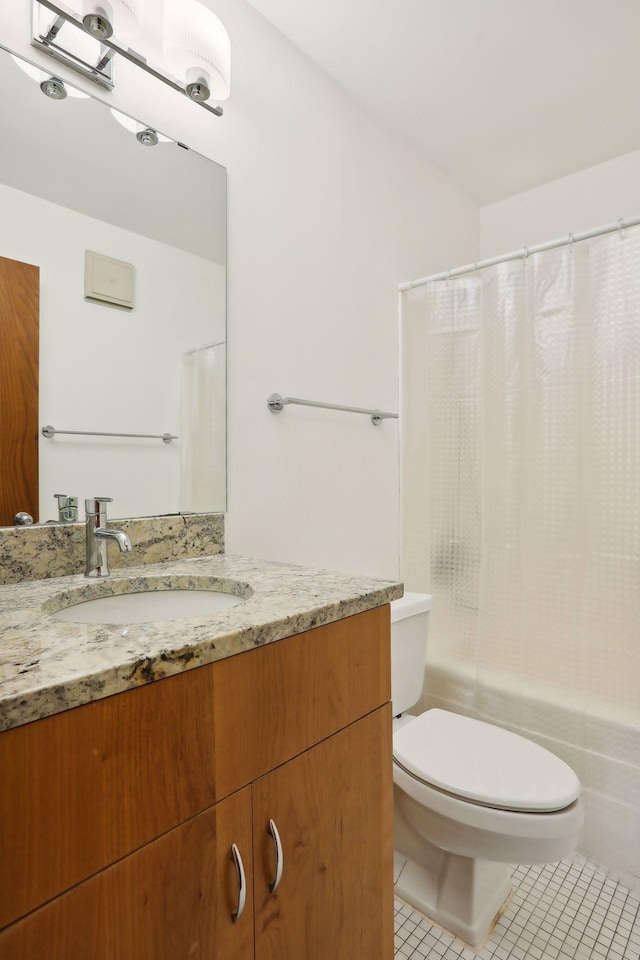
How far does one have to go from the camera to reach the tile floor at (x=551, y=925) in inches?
50.2

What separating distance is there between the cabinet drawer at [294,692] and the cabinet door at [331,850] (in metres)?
0.03

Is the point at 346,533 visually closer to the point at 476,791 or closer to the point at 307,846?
the point at 476,791

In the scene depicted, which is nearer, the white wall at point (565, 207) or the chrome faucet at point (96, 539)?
the chrome faucet at point (96, 539)

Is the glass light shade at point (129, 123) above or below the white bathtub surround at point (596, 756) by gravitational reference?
above

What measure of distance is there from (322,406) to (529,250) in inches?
33.8

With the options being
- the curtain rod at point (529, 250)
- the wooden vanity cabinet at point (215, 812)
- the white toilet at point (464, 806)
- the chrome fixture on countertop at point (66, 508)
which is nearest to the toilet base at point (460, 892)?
the white toilet at point (464, 806)

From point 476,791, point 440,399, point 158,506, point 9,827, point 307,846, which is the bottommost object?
point 476,791

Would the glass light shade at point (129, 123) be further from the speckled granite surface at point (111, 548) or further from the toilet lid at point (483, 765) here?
the toilet lid at point (483, 765)

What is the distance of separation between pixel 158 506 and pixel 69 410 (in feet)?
0.91

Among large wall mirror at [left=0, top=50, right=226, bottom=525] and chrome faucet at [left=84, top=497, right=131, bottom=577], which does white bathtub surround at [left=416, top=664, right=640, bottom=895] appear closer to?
large wall mirror at [left=0, top=50, right=226, bottom=525]

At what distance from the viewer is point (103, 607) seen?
961 mm

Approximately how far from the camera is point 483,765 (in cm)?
130

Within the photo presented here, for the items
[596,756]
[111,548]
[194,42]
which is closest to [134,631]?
[111,548]

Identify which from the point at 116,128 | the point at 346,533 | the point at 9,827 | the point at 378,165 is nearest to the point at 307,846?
the point at 9,827
